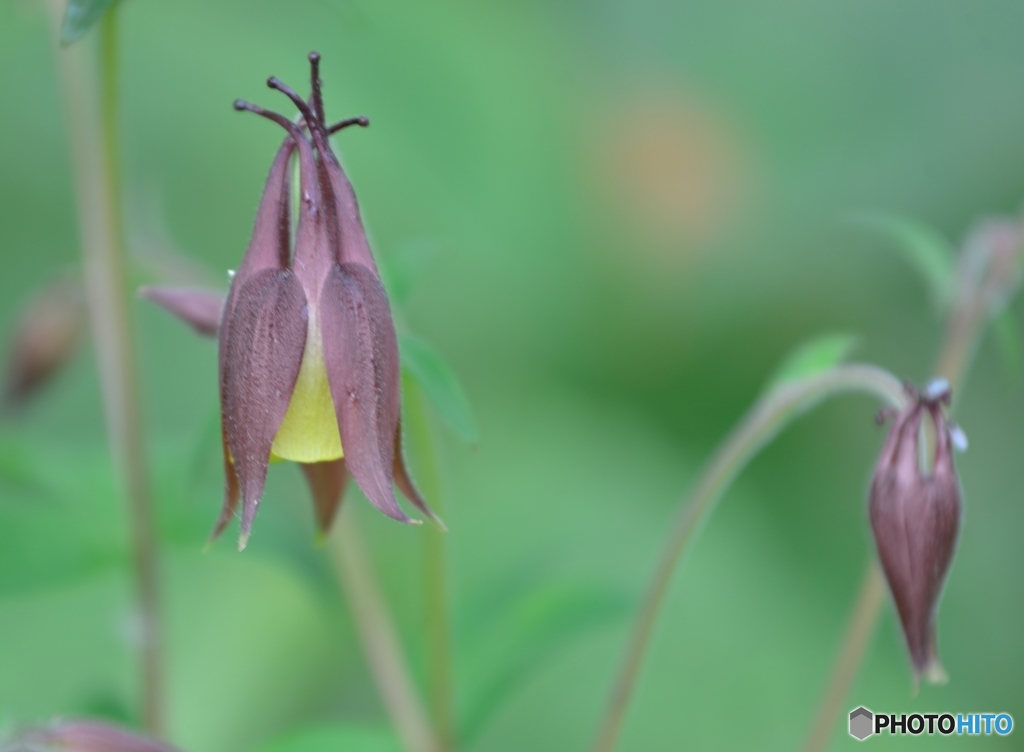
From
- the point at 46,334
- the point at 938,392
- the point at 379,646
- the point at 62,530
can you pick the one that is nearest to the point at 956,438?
the point at 938,392

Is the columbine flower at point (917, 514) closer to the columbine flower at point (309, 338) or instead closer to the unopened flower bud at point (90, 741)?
the columbine flower at point (309, 338)

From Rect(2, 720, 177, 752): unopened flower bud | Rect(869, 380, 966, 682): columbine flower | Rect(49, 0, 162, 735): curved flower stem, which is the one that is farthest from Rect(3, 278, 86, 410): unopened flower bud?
Rect(869, 380, 966, 682): columbine flower

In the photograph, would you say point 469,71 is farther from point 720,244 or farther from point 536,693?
point 536,693

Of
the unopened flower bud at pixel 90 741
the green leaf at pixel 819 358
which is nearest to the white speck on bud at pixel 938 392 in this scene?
the green leaf at pixel 819 358

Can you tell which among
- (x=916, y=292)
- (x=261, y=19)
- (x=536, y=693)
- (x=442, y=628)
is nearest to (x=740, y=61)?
(x=916, y=292)

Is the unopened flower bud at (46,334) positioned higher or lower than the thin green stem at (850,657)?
higher
